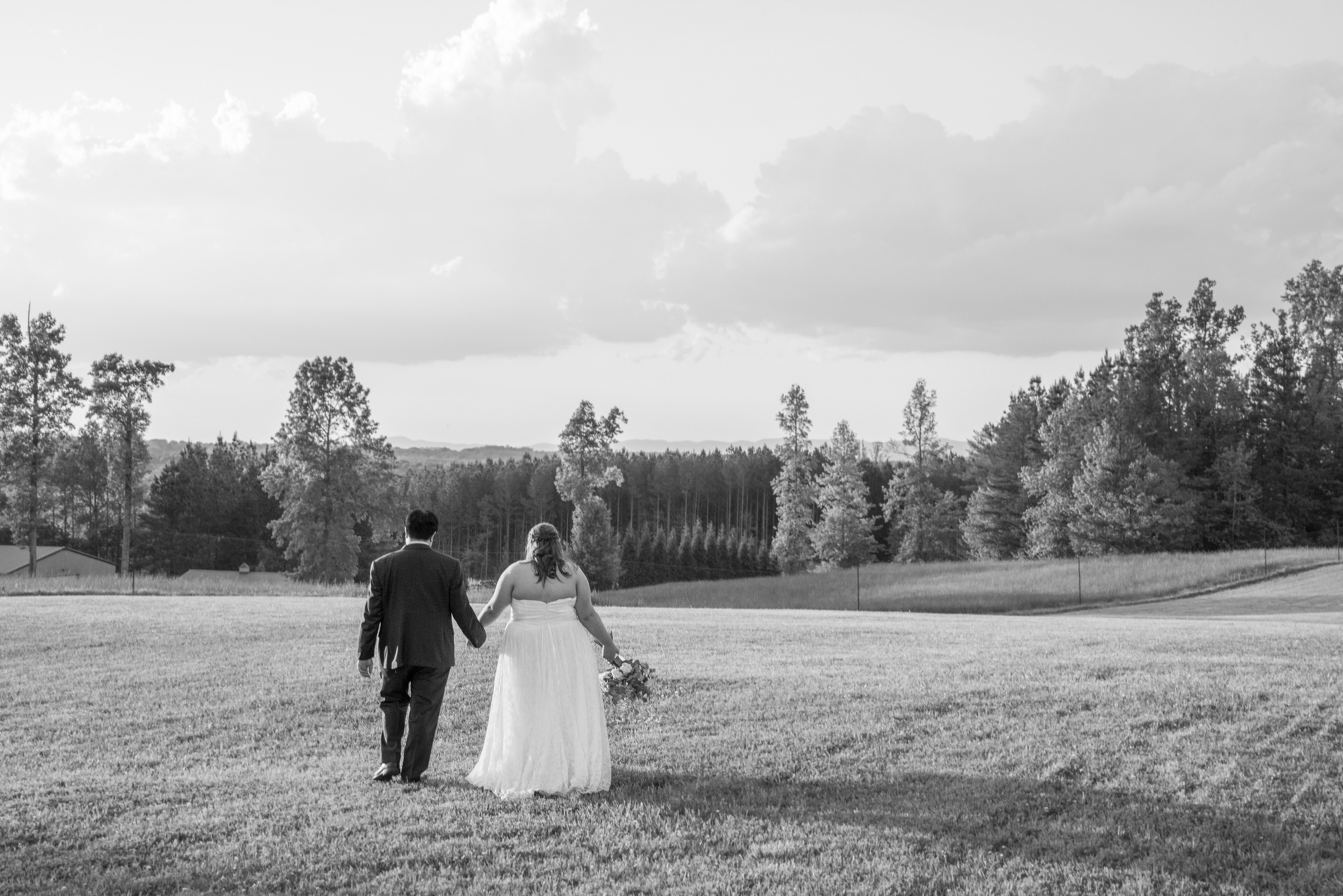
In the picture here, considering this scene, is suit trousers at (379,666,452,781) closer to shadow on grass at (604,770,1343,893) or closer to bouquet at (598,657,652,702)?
bouquet at (598,657,652,702)

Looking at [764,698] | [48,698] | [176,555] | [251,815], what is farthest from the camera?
[176,555]

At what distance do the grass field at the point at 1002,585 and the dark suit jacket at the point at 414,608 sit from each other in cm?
4164

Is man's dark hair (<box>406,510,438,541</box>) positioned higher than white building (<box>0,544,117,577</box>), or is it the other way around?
man's dark hair (<box>406,510,438,541</box>)

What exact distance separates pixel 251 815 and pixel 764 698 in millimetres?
6570

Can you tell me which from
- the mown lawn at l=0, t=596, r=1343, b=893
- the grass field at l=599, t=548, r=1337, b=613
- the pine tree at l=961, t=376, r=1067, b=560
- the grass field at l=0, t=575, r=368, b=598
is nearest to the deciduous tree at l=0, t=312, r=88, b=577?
the grass field at l=0, t=575, r=368, b=598

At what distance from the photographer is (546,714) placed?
8.70m

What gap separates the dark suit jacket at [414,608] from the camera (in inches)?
355

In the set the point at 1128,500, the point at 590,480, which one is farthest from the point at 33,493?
the point at 1128,500

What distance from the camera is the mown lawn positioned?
22.4 feet

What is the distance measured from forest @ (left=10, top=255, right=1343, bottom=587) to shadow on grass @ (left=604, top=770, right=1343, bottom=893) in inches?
2185

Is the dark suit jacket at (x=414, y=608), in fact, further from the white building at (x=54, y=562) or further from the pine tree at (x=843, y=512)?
the white building at (x=54, y=562)

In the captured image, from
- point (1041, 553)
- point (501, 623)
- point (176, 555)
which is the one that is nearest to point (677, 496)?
point (176, 555)

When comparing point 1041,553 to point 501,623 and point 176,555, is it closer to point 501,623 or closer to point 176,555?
point 501,623

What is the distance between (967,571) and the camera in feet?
205
